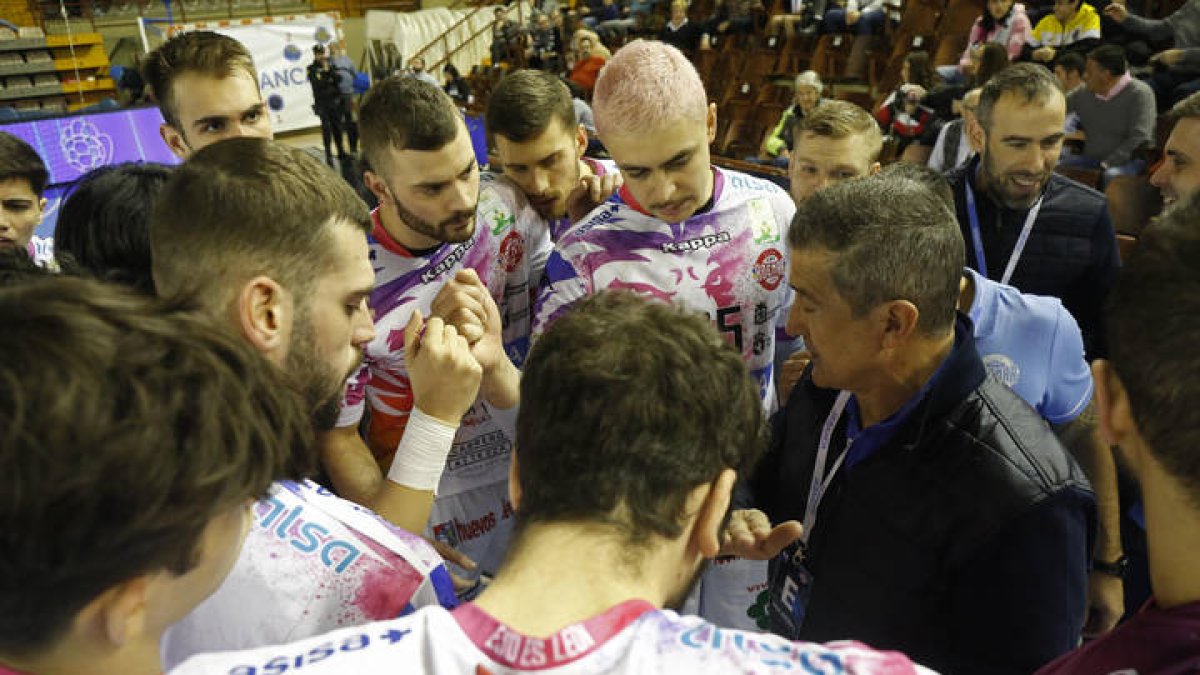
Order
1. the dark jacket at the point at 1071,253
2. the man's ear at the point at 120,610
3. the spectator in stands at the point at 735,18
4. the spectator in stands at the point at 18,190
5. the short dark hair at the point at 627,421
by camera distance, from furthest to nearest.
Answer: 1. the spectator in stands at the point at 735,18
2. the spectator in stands at the point at 18,190
3. the dark jacket at the point at 1071,253
4. the short dark hair at the point at 627,421
5. the man's ear at the point at 120,610

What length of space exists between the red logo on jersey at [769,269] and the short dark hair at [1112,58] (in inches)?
203

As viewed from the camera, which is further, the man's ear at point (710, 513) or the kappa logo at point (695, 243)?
the kappa logo at point (695, 243)

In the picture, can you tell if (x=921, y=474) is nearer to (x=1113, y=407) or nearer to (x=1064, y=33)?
(x=1113, y=407)

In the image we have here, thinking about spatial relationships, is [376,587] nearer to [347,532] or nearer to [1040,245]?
[347,532]

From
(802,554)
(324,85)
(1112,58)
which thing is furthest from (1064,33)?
(324,85)

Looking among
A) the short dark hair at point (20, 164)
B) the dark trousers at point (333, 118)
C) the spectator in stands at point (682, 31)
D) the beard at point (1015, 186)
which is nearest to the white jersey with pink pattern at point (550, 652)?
the beard at point (1015, 186)

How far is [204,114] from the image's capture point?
271cm

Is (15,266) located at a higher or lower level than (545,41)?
higher

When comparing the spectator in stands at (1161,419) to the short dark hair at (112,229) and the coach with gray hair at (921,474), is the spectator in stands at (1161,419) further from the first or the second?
the short dark hair at (112,229)

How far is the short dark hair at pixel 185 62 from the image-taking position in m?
2.71

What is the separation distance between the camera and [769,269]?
2.33m

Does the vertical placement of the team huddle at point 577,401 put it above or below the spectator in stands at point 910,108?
above

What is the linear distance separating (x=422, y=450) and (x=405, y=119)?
105cm

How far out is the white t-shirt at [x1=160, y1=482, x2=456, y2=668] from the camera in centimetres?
109
